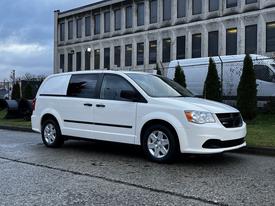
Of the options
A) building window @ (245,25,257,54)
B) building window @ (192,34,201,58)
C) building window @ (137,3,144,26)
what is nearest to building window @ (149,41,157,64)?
building window @ (137,3,144,26)

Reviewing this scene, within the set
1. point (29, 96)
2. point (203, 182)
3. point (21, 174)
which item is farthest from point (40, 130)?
point (29, 96)

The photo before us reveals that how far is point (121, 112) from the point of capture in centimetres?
920

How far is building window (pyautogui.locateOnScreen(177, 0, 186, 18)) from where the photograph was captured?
41.1 m

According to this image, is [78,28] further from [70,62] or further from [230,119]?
[230,119]

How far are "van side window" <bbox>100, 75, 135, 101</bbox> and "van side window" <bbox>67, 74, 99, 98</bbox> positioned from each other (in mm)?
284

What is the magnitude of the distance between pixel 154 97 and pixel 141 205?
361 cm

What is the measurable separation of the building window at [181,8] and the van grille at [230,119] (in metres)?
33.4

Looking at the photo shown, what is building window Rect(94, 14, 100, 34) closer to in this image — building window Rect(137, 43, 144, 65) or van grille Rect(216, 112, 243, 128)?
building window Rect(137, 43, 144, 65)

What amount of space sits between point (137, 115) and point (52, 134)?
9.91 ft

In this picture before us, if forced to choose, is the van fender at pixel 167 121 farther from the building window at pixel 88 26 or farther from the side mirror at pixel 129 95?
the building window at pixel 88 26

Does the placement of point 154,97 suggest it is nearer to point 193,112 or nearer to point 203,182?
point 193,112

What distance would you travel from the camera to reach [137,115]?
8953 mm

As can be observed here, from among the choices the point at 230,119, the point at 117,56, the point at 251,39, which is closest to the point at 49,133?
the point at 230,119

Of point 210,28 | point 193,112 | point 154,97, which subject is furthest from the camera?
point 210,28
